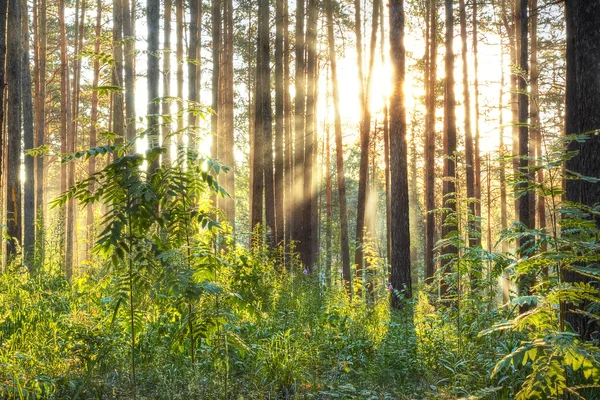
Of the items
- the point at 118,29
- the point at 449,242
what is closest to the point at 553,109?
the point at 118,29

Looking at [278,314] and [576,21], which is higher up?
[576,21]

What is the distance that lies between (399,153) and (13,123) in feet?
32.2

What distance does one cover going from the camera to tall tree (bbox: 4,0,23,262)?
11203 millimetres

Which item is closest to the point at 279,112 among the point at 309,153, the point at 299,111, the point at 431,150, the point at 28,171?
the point at 299,111

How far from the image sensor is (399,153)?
9.68 metres

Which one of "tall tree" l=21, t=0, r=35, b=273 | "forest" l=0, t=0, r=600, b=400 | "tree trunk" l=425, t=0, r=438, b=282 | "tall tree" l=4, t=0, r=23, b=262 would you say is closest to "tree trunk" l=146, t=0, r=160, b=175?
"forest" l=0, t=0, r=600, b=400

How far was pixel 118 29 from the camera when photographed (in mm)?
14547

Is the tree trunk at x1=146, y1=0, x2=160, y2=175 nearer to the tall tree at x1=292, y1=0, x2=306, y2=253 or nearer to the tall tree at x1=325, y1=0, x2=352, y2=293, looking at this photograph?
the tall tree at x1=292, y1=0, x2=306, y2=253

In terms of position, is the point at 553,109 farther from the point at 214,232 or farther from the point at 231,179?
the point at 214,232

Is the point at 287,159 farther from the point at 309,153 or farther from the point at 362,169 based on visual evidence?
the point at 362,169

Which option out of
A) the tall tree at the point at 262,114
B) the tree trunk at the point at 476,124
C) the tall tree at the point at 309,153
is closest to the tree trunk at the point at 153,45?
the tall tree at the point at 262,114

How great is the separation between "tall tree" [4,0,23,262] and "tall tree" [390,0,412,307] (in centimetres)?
883

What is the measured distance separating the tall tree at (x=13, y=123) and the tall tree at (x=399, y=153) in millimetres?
8831

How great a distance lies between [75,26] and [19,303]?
2071cm
